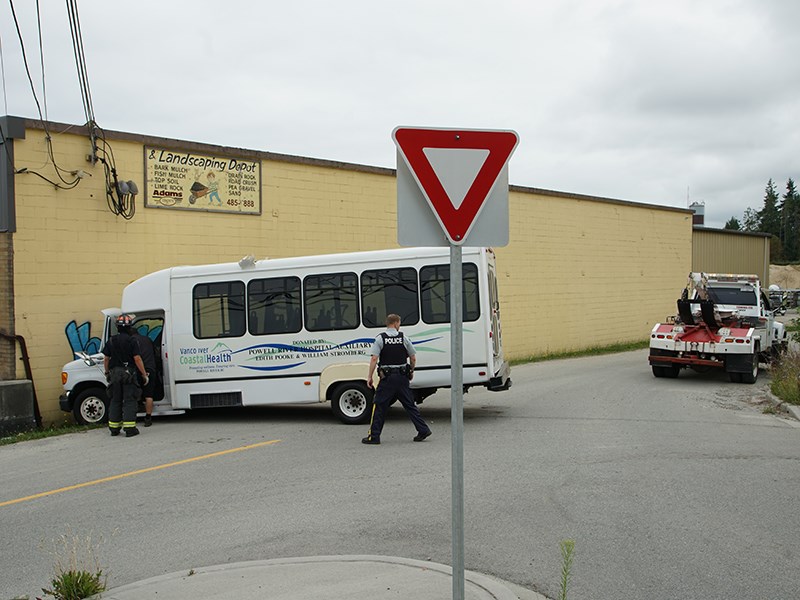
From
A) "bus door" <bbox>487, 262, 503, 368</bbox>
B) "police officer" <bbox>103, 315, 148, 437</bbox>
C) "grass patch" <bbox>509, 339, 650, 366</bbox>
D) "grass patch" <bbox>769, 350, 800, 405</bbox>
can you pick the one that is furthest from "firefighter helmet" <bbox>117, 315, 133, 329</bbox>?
"grass patch" <bbox>509, 339, 650, 366</bbox>

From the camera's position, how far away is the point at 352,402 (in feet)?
43.5

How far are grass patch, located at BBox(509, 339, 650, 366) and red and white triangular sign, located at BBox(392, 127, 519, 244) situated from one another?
65.8ft

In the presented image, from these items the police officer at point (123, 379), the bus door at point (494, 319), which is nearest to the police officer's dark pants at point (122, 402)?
the police officer at point (123, 379)

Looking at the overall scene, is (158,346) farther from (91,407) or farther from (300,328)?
(300,328)

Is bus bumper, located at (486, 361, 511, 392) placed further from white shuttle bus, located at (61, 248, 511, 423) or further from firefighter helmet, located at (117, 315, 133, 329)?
firefighter helmet, located at (117, 315, 133, 329)

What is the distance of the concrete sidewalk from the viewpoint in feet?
17.1

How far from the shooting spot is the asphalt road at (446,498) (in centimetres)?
604

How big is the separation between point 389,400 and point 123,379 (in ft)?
14.5

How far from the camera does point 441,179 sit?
4215 mm

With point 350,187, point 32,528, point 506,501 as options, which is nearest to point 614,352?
point 350,187

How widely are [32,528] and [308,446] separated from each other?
4291 mm

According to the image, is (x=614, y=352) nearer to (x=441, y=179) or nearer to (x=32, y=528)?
(x=32, y=528)

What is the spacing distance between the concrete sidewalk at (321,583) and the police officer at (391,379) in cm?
517

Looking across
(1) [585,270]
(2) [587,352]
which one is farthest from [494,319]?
(1) [585,270]
